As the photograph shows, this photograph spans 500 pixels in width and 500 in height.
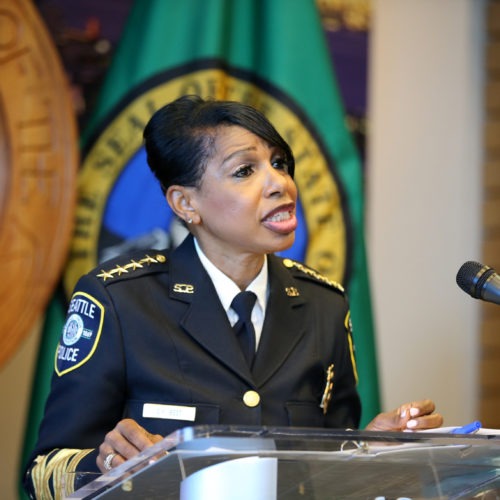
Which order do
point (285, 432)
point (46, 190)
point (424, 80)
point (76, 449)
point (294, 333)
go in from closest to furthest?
point (285, 432)
point (76, 449)
point (294, 333)
point (46, 190)
point (424, 80)

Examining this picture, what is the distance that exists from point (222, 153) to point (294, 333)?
385 millimetres

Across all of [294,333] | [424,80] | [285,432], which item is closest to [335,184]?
[424,80]

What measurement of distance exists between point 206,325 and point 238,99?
1.13 metres

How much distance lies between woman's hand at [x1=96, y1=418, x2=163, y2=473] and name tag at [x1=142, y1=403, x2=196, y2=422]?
0.26 meters

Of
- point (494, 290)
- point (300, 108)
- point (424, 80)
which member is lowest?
point (494, 290)

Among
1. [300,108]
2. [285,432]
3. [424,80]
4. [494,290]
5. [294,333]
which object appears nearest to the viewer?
[285,432]

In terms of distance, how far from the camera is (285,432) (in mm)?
1184

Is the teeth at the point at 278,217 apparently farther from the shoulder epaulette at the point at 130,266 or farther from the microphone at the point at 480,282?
the microphone at the point at 480,282

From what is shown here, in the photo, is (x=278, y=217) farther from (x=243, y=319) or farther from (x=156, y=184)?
(x=156, y=184)

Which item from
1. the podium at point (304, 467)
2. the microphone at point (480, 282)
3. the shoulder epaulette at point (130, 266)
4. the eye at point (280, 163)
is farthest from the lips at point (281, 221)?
the podium at point (304, 467)

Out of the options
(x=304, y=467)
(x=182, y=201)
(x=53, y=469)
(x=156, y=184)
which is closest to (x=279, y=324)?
(x=182, y=201)

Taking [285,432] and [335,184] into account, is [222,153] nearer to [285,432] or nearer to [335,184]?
[285,432]

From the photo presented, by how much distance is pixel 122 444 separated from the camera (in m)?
1.46

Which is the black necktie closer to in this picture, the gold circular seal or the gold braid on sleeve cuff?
the gold braid on sleeve cuff
